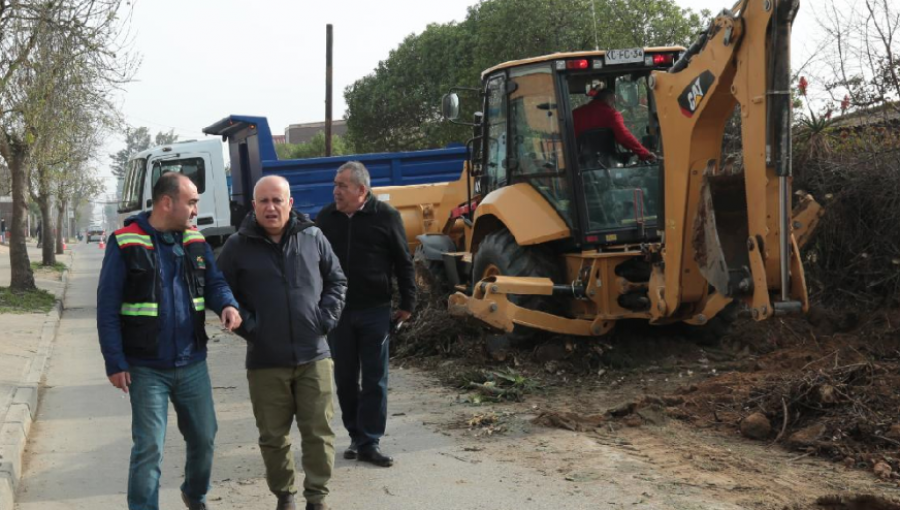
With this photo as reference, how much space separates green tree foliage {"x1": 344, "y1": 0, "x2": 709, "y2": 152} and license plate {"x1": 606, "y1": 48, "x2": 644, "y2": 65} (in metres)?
13.0

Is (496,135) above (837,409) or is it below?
above

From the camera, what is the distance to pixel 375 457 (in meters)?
6.49

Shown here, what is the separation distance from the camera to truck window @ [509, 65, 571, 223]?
9.23 metres

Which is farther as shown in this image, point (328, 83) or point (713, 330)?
point (328, 83)

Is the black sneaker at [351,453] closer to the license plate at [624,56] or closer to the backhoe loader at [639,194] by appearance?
the backhoe loader at [639,194]

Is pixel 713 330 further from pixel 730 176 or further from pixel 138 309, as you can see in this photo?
pixel 138 309

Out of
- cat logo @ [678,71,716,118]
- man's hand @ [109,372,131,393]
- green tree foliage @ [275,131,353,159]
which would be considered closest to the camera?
man's hand @ [109,372,131,393]

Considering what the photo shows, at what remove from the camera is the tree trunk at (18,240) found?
800 inches

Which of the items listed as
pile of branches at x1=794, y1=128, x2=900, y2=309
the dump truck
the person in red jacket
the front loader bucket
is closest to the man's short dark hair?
the front loader bucket

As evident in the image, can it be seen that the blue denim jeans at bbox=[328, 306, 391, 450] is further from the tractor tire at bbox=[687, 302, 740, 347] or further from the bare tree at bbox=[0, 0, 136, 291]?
the bare tree at bbox=[0, 0, 136, 291]

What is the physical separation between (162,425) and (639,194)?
5336 mm

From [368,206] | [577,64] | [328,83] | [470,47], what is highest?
[470,47]

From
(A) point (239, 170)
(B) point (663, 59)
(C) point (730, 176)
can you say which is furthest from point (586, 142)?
(A) point (239, 170)

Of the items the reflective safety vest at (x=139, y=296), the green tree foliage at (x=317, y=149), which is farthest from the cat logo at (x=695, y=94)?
the green tree foliage at (x=317, y=149)
